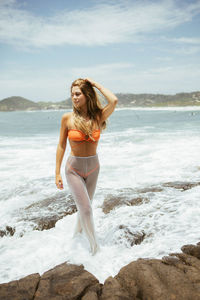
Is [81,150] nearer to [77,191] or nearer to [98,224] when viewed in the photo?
[77,191]

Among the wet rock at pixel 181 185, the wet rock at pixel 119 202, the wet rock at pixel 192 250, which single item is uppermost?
the wet rock at pixel 192 250

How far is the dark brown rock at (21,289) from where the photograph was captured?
302 cm

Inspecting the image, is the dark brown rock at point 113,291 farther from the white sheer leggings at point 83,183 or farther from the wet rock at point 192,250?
the wet rock at point 192,250

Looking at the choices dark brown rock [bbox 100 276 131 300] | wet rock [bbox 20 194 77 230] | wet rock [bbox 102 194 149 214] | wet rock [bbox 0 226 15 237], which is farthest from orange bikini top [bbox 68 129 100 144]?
wet rock [bbox 102 194 149 214]

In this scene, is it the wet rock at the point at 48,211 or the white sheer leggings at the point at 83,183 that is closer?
the white sheer leggings at the point at 83,183

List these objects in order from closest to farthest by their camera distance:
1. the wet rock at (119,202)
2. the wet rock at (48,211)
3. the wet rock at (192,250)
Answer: the wet rock at (192,250)
the wet rock at (48,211)
the wet rock at (119,202)

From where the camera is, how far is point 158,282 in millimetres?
3031

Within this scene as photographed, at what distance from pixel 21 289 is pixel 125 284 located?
1.24 meters

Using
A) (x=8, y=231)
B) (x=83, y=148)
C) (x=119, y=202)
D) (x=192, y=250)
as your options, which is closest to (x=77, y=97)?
(x=83, y=148)

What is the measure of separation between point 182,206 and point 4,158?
1043cm

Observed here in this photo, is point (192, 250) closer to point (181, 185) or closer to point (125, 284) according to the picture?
point (125, 284)

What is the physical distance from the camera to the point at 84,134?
3.79m

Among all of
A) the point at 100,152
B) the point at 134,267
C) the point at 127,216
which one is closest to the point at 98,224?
the point at 127,216

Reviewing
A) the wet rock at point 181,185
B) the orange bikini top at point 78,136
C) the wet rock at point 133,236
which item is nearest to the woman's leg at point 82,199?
the orange bikini top at point 78,136
